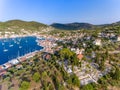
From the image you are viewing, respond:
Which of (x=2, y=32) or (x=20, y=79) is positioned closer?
(x=20, y=79)

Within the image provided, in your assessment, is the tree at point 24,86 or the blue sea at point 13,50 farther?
the blue sea at point 13,50

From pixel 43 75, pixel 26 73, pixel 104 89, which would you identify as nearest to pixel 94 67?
pixel 104 89

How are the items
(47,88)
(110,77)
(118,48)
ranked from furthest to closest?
(118,48) → (110,77) → (47,88)

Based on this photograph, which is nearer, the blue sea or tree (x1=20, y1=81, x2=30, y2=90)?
tree (x1=20, y1=81, x2=30, y2=90)

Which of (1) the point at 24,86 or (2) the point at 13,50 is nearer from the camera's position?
(1) the point at 24,86

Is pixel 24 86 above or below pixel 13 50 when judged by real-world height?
above

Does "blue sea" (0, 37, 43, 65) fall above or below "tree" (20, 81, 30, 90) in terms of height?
below

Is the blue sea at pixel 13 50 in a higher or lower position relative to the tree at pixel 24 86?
lower

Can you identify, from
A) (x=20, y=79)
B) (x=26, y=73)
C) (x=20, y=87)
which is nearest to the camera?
(x=20, y=87)

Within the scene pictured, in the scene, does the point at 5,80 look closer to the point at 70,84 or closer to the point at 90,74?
the point at 70,84

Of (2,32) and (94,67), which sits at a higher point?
(94,67)
